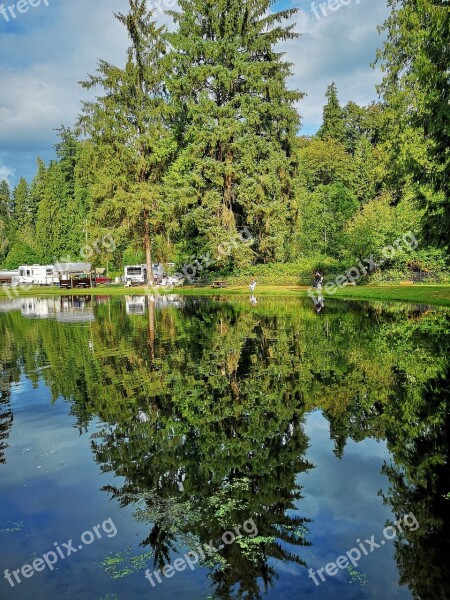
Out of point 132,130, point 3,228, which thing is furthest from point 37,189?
point 132,130

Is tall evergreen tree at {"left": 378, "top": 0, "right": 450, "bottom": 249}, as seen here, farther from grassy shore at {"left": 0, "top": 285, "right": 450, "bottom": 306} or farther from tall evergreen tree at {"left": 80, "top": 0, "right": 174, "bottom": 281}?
tall evergreen tree at {"left": 80, "top": 0, "right": 174, "bottom": 281}

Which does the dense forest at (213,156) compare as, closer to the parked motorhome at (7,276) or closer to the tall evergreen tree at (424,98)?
the tall evergreen tree at (424,98)

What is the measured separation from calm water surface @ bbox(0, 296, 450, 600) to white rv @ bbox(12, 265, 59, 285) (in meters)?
67.4

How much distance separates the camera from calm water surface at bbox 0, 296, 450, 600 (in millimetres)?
4871

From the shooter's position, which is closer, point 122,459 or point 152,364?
point 122,459

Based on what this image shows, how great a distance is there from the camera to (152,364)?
13.9 metres

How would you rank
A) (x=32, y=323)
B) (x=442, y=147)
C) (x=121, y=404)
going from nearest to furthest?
(x=121, y=404) → (x=442, y=147) → (x=32, y=323)

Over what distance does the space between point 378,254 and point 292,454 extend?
40.0 metres

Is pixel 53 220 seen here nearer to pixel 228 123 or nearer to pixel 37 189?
pixel 37 189

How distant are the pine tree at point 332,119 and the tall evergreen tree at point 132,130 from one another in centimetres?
4172

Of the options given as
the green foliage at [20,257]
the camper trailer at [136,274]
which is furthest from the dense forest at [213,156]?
the green foliage at [20,257]

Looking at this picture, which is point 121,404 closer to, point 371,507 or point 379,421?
point 379,421

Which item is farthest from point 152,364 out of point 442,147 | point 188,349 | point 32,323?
point 442,147

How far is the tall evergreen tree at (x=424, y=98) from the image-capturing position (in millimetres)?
A: 21631
